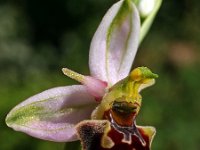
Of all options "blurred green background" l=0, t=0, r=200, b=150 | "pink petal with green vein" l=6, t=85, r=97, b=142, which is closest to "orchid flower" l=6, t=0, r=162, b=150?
"pink petal with green vein" l=6, t=85, r=97, b=142

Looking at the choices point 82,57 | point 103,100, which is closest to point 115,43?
→ point 103,100

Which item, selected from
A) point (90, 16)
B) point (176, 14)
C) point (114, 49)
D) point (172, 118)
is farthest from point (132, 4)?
point (176, 14)

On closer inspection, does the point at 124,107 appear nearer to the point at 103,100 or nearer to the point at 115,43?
the point at 103,100

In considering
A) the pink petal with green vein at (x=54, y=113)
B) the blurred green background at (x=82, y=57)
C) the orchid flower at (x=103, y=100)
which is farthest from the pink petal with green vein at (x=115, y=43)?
the blurred green background at (x=82, y=57)

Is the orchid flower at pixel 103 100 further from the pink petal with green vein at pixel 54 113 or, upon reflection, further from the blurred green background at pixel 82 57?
the blurred green background at pixel 82 57

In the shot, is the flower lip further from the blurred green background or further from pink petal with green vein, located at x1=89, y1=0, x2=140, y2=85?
the blurred green background
